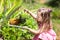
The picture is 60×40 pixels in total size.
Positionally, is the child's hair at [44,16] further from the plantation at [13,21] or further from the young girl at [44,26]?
the plantation at [13,21]

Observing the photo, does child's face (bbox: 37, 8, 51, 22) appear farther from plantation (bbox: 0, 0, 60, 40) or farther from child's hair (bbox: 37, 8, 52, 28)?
plantation (bbox: 0, 0, 60, 40)

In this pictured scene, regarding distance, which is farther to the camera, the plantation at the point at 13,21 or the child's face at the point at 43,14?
the plantation at the point at 13,21

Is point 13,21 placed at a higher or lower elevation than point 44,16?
lower

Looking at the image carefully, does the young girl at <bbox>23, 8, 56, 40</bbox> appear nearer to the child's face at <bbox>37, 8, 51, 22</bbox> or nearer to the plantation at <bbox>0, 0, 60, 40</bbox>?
the child's face at <bbox>37, 8, 51, 22</bbox>

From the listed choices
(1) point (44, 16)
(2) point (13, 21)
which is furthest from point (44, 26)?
(2) point (13, 21)

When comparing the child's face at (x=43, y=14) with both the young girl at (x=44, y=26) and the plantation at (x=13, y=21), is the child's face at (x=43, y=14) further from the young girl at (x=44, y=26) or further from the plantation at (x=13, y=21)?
the plantation at (x=13, y=21)

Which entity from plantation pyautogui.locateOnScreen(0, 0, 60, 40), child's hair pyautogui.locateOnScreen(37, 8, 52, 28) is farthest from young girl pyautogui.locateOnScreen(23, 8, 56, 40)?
plantation pyautogui.locateOnScreen(0, 0, 60, 40)

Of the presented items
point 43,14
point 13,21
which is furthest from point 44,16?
point 13,21

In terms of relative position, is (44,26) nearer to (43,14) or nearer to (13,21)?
(43,14)

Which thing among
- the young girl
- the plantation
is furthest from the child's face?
the plantation

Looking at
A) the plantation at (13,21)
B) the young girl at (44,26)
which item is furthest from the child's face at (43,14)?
the plantation at (13,21)

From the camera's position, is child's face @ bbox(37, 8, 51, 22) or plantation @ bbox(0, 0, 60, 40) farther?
plantation @ bbox(0, 0, 60, 40)

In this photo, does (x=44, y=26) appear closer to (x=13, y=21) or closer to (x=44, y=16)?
(x=44, y=16)

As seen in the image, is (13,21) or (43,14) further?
(13,21)
